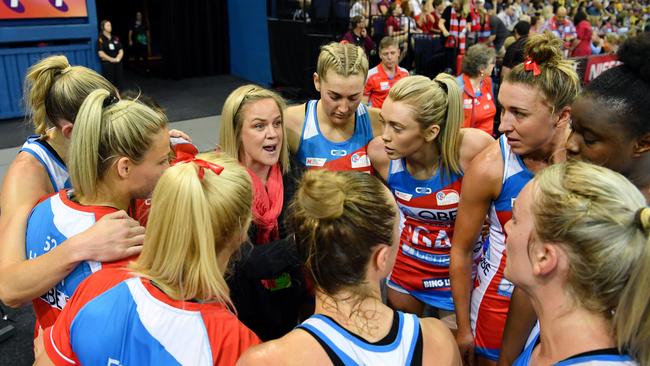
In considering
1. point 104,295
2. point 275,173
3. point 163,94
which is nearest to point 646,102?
point 275,173

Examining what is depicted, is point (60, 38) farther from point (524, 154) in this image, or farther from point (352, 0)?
point (524, 154)

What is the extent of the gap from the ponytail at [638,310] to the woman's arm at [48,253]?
1.18 m

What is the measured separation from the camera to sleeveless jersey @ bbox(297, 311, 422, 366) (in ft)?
3.52

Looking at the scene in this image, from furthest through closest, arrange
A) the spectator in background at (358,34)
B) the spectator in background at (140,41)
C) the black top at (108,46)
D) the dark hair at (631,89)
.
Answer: the spectator in background at (140,41) < the black top at (108,46) < the spectator in background at (358,34) < the dark hair at (631,89)

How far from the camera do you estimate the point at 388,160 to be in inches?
95.7

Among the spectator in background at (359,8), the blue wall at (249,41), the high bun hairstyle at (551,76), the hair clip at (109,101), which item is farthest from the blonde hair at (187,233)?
the blue wall at (249,41)

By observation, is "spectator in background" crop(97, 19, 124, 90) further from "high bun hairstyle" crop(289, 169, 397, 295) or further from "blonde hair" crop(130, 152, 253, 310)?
"high bun hairstyle" crop(289, 169, 397, 295)

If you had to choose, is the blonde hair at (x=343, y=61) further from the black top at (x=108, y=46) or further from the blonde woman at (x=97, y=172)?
the black top at (x=108, y=46)

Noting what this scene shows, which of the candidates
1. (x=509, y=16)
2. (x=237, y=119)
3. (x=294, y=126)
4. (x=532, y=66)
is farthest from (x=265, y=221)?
(x=509, y=16)

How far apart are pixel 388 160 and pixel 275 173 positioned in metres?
0.56

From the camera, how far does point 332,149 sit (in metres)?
2.67

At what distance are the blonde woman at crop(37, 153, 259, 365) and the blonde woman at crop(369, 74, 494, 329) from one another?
1.08 m

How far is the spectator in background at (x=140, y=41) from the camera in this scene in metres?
12.4

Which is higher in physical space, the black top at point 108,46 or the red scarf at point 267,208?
the black top at point 108,46
